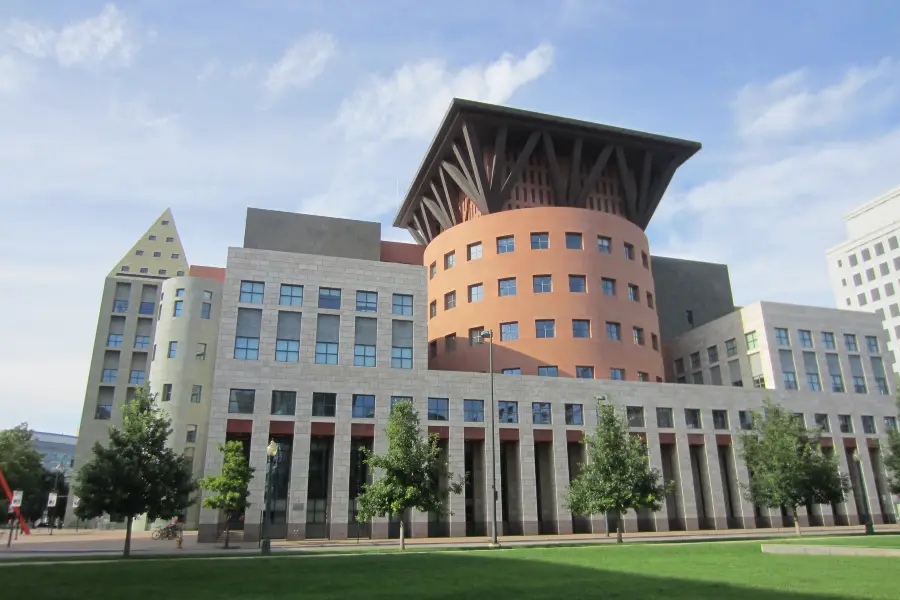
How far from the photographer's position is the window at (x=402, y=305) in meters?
53.5

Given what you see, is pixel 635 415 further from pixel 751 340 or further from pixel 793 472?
pixel 751 340

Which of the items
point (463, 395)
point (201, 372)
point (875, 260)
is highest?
point (875, 260)

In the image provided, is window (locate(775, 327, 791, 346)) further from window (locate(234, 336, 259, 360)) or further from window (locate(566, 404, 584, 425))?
window (locate(234, 336, 259, 360))

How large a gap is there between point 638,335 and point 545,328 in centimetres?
1037

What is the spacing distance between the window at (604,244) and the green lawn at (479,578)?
44.3 metres

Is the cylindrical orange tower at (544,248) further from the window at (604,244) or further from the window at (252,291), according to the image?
the window at (252,291)

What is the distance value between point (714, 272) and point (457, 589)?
8466 centimetres

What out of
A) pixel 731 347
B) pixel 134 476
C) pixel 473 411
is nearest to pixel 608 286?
pixel 731 347

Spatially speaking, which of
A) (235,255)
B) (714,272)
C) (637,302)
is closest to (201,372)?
(235,255)

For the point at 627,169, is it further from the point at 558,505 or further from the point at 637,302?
the point at 558,505

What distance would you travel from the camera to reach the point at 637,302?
6462 cm

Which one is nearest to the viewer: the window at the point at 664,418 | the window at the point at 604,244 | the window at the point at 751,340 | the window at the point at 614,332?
the window at the point at 664,418

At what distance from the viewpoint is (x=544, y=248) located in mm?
63000

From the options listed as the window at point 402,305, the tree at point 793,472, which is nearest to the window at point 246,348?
the window at point 402,305
